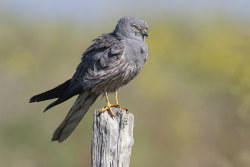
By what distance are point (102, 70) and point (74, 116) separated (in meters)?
0.69

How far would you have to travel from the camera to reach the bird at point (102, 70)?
576cm

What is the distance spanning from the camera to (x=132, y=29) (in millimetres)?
6102

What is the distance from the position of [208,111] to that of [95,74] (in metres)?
3.44

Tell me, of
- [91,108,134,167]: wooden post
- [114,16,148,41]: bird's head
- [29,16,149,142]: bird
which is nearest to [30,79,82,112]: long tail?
[29,16,149,142]: bird

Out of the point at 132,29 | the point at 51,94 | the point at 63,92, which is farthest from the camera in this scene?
the point at 132,29

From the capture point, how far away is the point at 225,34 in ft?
43.3

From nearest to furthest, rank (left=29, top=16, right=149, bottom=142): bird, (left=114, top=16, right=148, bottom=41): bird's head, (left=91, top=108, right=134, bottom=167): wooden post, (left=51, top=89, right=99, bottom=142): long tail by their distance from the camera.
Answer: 1. (left=91, top=108, right=134, bottom=167): wooden post
2. (left=51, top=89, right=99, bottom=142): long tail
3. (left=29, top=16, right=149, bottom=142): bird
4. (left=114, top=16, right=148, bottom=41): bird's head

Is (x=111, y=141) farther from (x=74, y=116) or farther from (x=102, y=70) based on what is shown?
Answer: (x=102, y=70)

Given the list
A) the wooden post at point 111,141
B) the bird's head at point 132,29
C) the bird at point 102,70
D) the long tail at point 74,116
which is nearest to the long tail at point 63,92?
the bird at point 102,70

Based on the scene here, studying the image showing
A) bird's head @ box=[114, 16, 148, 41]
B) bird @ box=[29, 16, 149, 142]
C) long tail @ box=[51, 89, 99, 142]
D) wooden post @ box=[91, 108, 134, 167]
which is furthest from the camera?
bird's head @ box=[114, 16, 148, 41]

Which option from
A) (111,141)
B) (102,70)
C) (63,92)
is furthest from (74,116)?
(111,141)

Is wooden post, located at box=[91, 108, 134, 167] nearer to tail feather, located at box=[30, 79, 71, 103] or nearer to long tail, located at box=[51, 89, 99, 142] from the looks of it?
long tail, located at box=[51, 89, 99, 142]

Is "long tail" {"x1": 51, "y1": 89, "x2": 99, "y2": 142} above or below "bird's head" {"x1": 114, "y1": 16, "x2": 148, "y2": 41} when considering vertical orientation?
below

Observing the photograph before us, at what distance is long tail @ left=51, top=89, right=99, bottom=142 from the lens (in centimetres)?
559
